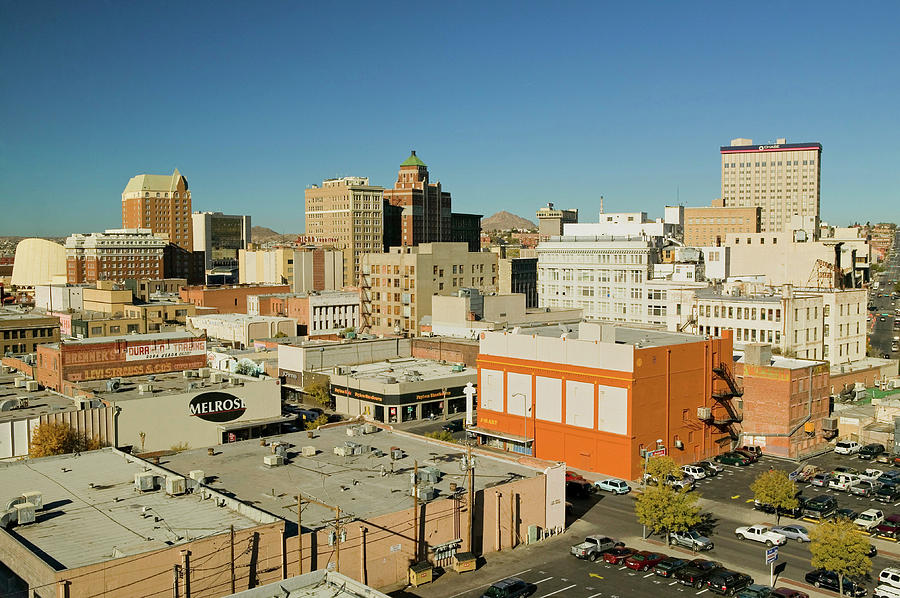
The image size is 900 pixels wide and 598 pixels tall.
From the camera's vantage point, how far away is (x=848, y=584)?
125 feet

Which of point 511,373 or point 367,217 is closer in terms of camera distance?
point 511,373

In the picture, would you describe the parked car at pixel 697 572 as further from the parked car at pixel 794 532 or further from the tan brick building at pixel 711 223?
the tan brick building at pixel 711 223

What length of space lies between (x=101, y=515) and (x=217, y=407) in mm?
25793

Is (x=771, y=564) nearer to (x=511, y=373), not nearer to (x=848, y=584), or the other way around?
(x=848, y=584)

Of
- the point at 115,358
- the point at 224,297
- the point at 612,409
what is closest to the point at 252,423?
the point at 115,358

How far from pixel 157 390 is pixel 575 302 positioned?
67101 mm

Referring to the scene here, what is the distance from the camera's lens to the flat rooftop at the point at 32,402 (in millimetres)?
52719

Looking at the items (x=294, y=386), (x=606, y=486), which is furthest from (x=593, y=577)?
(x=294, y=386)

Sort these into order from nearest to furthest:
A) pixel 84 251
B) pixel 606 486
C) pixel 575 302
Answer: pixel 606 486, pixel 575 302, pixel 84 251

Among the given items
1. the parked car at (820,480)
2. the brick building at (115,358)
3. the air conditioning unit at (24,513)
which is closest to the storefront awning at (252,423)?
the brick building at (115,358)

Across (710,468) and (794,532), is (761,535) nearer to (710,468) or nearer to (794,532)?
(794,532)

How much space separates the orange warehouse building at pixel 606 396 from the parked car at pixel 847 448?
789 centimetres

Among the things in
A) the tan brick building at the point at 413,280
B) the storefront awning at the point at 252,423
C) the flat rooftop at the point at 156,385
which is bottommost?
the storefront awning at the point at 252,423

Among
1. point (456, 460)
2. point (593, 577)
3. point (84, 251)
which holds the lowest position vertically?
point (593, 577)
